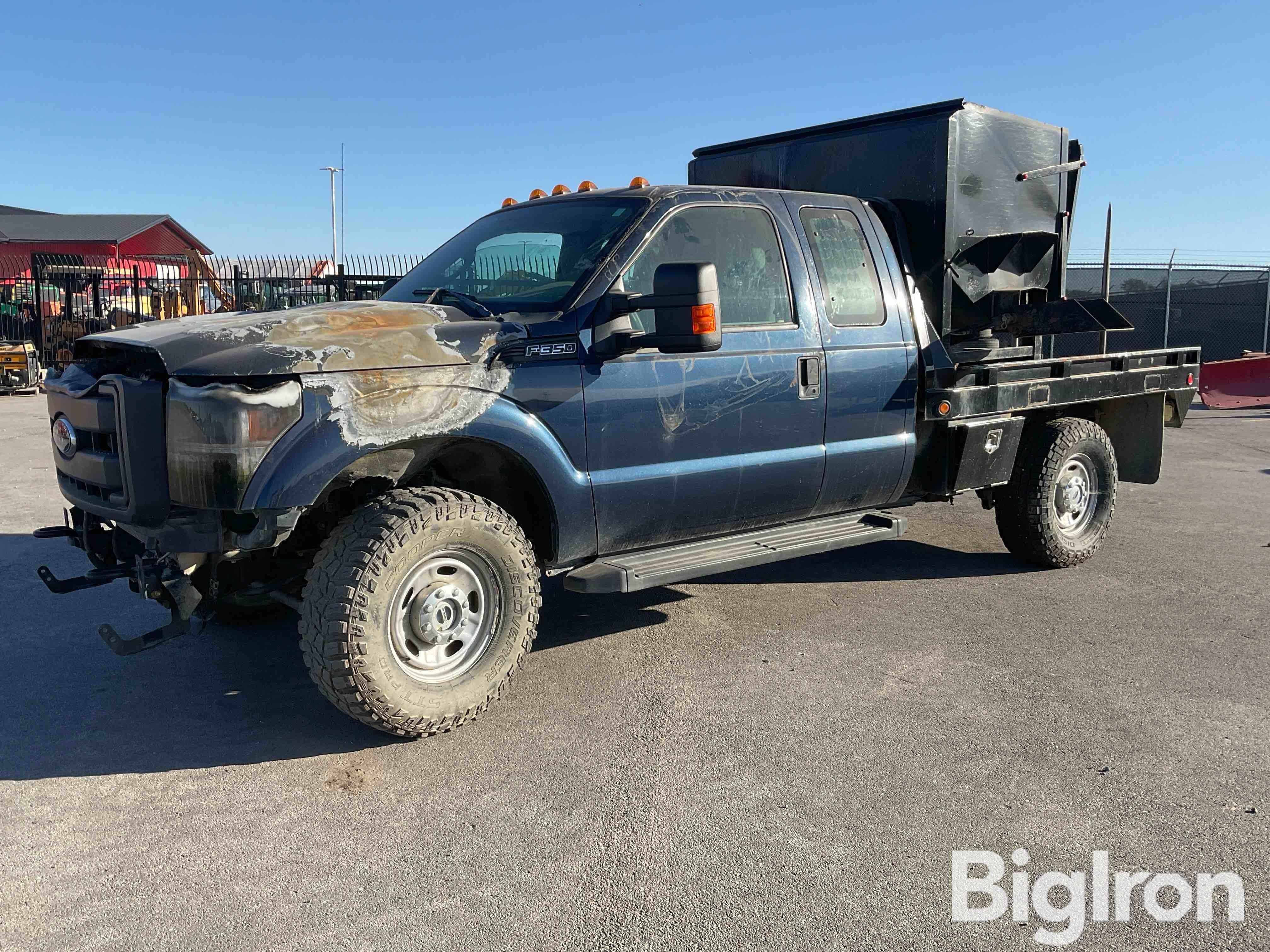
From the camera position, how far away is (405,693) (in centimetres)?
385

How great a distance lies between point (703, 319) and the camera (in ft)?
13.5

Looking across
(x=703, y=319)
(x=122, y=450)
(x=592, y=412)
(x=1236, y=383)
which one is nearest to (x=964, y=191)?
(x=703, y=319)

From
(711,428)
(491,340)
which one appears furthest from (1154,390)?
(491,340)

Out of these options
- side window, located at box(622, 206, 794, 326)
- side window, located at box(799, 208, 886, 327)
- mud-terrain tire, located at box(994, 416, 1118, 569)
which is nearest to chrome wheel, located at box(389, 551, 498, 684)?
side window, located at box(622, 206, 794, 326)

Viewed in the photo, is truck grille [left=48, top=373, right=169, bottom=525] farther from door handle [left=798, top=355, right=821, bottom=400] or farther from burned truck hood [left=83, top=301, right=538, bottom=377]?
door handle [left=798, top=355, right=821, bottom=400]

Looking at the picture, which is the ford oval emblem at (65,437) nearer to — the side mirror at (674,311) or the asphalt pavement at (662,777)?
the asphalt pavement at (662,777)

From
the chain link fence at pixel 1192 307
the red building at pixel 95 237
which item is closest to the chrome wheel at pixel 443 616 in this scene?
the chain link fence at pixel 1192 307

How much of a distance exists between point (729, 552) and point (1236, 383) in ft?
48.9

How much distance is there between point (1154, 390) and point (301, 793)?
578 cm

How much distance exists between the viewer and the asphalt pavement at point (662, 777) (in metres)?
2.84

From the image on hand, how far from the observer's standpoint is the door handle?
4973mm

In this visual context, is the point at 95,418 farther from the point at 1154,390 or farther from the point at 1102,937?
the point at 1154,390

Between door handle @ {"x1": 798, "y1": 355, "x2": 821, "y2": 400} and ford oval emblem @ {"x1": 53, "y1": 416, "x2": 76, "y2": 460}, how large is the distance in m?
3.10
